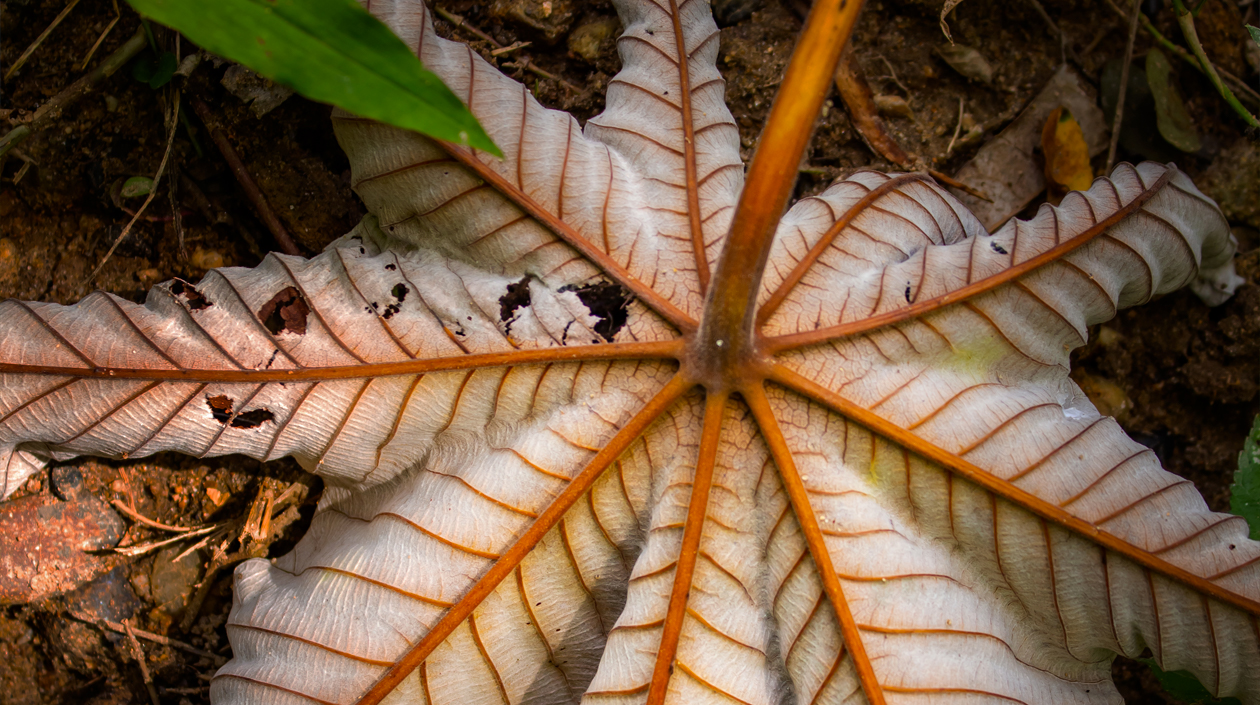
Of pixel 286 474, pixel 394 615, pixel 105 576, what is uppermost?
pixel 286 474

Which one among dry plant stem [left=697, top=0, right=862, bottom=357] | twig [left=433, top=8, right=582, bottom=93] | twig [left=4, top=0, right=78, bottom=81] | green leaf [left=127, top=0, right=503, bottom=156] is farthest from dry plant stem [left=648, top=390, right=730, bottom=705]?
twig [left=4, top=0, right=78, bottom=81]

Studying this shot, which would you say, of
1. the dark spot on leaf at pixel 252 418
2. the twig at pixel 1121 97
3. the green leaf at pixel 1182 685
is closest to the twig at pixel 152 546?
the dark spot on leaf at pixel 252 418

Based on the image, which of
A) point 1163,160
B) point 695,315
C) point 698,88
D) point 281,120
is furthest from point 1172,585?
point 281,120

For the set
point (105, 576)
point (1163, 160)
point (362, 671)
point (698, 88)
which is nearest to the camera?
point (362, 671)

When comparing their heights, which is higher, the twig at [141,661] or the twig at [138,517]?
the twig at [138,517]

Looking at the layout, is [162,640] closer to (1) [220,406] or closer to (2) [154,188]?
(1) [220,406]

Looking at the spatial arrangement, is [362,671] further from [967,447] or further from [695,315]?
[967,447]

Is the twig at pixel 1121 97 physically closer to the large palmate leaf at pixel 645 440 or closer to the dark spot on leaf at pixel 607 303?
the large palmate leaf at pixel 645 440

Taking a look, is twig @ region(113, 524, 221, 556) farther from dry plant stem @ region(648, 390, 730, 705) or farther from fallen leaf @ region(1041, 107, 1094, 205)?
fallen leaf @ region(1041, 107, 1094, 205)
